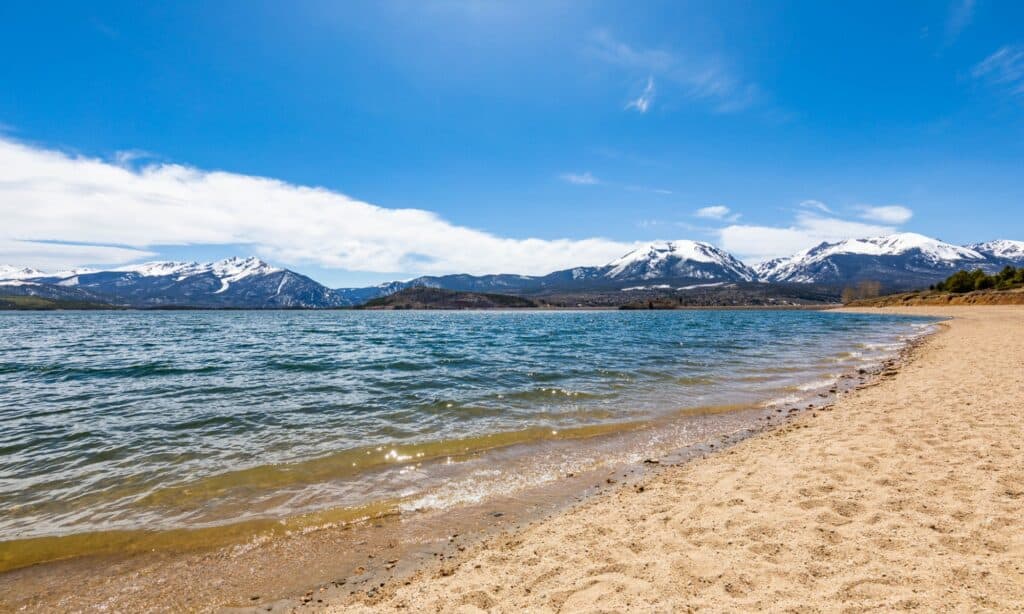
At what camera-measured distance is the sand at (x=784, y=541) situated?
5.04 meters

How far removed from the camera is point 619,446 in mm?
13023

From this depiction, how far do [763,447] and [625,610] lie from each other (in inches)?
329

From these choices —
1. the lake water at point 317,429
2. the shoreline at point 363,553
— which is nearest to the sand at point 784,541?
the shoreline at point 363,553

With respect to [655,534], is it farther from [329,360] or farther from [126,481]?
[329,360]

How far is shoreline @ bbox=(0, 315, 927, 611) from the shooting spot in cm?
646

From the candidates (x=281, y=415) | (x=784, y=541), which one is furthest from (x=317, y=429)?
(x=784, y=541)

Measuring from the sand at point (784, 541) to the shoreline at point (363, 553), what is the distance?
478mm

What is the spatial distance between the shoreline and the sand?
1.57 ft

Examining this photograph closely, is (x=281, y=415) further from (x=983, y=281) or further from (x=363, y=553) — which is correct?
(x=983, y=281)

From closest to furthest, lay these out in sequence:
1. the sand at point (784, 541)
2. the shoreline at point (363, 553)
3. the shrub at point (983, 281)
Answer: the sand at point (784, 541), the shoreline at point (363, 553), the shrub at point (983, 281)

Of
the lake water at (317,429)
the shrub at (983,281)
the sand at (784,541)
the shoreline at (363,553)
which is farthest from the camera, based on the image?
the shrub at (983,281)

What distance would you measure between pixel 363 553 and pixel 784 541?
6.46 meters

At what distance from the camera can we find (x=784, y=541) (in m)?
6.26

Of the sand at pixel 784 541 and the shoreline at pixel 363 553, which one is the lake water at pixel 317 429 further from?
the sand at pixel 784 541
